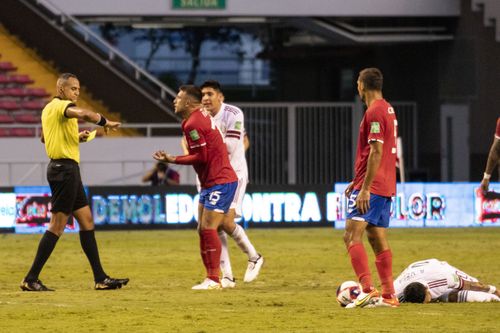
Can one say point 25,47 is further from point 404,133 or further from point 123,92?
point 404,133

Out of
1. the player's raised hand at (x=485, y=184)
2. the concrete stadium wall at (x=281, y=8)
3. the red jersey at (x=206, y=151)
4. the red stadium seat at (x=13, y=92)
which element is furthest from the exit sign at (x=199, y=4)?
the player's raised hand at (x=485, y=184)

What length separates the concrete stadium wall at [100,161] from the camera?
31.0 meters

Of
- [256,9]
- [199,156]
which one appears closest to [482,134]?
[256,9]

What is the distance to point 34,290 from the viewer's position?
1444 centimetres

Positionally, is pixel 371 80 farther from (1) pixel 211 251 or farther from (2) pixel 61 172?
(2) pixel 61 172

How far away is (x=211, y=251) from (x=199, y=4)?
22.5 m

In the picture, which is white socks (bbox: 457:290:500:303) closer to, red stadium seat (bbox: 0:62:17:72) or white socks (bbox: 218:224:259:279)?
white socks (bbox: 218:224:259:279)

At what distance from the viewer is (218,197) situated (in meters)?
14.8

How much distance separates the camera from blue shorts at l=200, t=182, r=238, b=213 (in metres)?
14.8

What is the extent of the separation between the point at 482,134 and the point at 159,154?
78.9 feet

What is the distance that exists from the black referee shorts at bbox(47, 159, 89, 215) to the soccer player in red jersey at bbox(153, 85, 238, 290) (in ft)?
4.11

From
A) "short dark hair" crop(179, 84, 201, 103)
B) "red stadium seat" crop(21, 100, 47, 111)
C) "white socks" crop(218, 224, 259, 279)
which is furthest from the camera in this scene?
"red stadium seat" crop(21, 100, 47, 111)

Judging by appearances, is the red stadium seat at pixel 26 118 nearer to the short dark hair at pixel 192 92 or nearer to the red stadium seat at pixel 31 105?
the red stadium seat at pixel 31 105

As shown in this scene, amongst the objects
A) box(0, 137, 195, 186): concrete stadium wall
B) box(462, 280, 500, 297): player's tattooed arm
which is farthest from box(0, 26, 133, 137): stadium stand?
box(462, 280, 500, 297): player's tattooed arm
